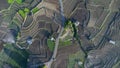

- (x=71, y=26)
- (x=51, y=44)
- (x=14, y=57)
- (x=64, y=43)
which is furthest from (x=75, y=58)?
→ (x=14, y=57)

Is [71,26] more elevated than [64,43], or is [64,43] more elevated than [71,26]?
[71,26]

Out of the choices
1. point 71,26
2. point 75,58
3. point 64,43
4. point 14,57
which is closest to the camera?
point 14,57

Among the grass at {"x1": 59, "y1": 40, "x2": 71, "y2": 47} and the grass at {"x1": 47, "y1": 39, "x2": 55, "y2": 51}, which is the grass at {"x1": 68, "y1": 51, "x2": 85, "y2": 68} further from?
the grass at {"x1": 47, "y1": 39, "x2": 55, "y2": 51}

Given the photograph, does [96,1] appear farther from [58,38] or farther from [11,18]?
[11,18]

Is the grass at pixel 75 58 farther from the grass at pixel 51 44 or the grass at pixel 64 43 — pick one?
the grass at pixel 51 44

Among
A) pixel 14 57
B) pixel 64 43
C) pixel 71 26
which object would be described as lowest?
pixel 14 57

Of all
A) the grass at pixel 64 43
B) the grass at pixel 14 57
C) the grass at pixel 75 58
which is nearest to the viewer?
the grass at pixel 14 57

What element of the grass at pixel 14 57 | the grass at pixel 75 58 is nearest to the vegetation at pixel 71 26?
the grass at pixel 75 58

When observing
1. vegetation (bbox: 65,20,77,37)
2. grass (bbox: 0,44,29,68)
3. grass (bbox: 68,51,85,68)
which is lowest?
grass (bbox: 68,51,85,68)

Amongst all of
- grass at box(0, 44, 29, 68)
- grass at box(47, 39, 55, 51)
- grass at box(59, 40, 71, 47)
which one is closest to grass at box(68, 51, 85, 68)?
grass at box(59, 40, 71, 47)

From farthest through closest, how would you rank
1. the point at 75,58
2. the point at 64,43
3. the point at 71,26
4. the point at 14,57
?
the point at 71,26, the point at 64,43, the point at 75,58, the point at 14,57

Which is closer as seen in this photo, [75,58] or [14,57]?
[14,57]

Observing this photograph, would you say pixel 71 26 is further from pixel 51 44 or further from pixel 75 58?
pixel 75 58
